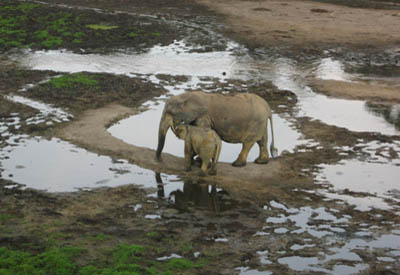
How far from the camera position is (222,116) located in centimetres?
1359

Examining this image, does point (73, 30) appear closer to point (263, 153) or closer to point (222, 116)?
point (222, 116)

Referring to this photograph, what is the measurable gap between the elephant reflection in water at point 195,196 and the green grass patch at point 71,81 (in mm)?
7779

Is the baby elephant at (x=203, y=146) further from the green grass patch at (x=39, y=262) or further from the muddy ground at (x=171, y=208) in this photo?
the green grass patch at (x=39, y=262)

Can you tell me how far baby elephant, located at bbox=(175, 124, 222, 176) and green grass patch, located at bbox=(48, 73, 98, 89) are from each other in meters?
7.48

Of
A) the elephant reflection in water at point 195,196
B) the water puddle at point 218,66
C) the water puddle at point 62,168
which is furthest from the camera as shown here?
the water puddle at point 218,66

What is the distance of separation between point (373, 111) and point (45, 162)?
9.54 meters

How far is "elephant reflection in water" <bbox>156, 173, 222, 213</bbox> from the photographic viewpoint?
1161 centimetres

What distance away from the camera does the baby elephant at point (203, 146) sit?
42.1 feet

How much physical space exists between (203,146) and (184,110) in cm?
106

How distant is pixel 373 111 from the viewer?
18312mm

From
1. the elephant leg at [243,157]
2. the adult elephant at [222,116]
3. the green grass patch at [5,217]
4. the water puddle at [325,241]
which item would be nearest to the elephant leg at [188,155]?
the adult elephant at [222,116]

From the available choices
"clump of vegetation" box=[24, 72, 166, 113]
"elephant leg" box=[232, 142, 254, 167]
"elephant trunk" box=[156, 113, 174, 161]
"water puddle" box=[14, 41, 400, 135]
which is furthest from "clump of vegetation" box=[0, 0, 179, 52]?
"elephant leg" box=[232, 142, 254, 167]

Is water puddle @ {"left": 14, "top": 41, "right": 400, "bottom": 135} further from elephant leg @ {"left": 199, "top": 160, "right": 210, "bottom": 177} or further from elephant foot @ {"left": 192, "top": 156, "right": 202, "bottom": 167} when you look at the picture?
elephant leg @ {"left": 199, "top": 160, "right": 210, "bottom": 177}

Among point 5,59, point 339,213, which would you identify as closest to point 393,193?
point 339,213
